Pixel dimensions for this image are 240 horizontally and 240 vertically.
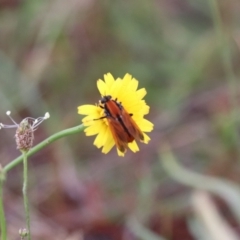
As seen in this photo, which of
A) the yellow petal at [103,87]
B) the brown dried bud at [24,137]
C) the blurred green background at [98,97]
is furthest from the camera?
the blurred green background at [98,97]

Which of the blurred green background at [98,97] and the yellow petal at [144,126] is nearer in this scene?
the yellow petal at [144,126]

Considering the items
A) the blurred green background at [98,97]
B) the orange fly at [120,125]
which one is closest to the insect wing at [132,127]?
the orange fly at [120,125]

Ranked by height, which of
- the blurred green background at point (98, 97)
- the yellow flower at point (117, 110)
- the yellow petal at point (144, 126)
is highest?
the blurred green background at point (98, 97)

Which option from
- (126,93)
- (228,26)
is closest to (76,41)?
(228,26)

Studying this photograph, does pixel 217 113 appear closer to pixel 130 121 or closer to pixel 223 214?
pixel 223 214

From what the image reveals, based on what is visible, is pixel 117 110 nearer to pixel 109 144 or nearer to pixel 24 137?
pixel 109 144

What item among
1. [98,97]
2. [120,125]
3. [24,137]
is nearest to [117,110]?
[120,125]

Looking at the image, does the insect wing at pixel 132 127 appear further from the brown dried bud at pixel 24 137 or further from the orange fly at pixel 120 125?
the brown dried bud at pixel 24 137

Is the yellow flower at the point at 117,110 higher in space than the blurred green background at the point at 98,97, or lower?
lower
